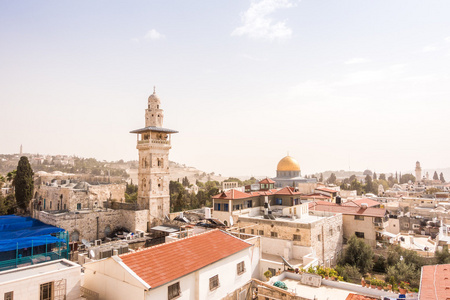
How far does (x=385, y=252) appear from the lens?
27062mm

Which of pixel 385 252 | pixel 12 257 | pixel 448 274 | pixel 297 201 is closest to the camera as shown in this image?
pixel 448 274

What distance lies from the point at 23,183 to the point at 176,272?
35.3 meters

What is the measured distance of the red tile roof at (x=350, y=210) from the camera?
28502mm

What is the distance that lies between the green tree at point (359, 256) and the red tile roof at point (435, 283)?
11391mm

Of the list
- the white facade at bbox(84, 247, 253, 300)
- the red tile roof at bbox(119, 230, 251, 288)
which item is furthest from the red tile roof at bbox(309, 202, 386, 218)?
the white facade at bbox(84, 247, 253, 300)

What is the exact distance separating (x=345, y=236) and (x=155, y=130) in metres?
25.0

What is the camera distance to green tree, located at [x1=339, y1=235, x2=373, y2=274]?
24766 mm

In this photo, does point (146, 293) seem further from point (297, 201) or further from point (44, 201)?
point (44, 201)

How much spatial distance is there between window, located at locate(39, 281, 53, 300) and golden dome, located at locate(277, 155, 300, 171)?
55809 millimetres

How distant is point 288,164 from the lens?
208ft

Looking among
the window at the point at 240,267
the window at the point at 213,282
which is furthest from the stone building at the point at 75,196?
the window at the point at 213,282

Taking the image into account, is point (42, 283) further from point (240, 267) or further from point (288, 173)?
point (288, 173)

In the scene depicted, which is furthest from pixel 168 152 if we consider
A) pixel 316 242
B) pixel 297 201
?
pixel 316 242

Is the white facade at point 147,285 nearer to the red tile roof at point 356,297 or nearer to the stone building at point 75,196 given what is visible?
the red tile roof at point 356,297
